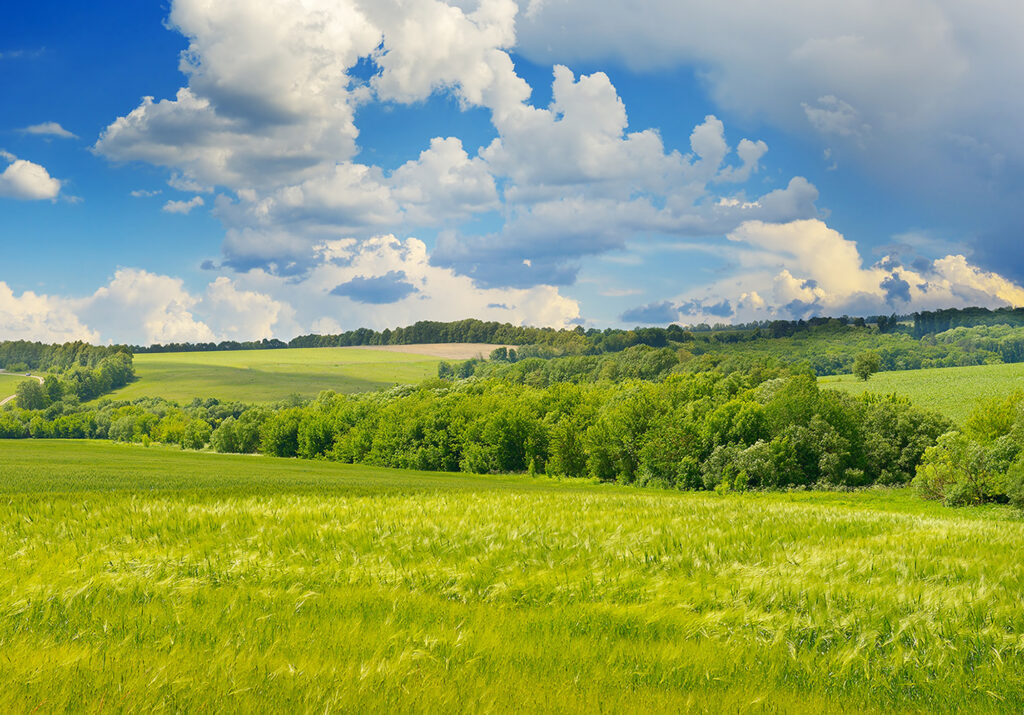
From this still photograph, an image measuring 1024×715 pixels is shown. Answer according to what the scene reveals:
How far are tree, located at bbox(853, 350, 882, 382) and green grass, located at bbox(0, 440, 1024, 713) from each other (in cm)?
17354

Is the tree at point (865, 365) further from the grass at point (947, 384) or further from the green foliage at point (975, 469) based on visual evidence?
the green foliage at point (975, 469)

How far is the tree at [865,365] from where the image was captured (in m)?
170

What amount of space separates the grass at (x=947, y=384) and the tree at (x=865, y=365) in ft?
5.97

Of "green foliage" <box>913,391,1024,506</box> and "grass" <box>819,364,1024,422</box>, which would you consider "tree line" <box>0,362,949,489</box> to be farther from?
"grass" <box>819,364,1024,422</box>

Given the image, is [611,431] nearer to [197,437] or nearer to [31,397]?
[197,437]

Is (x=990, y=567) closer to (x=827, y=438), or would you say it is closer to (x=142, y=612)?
(x=142, y=612)

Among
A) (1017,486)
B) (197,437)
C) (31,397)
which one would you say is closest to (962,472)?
(1017,486)

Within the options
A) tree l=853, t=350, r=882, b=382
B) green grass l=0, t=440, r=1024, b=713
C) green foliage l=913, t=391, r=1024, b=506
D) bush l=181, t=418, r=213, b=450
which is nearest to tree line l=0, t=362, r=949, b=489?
bush l=181, t=418, r=213, b=450

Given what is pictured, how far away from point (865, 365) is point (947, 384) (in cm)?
2577

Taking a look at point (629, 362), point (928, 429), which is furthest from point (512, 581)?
point (629, 362)

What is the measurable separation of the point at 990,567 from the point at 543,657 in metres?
7.52

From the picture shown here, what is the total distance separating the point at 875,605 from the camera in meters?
8.12

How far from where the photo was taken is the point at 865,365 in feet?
560

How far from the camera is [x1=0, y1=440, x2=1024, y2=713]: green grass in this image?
5.41 metres
